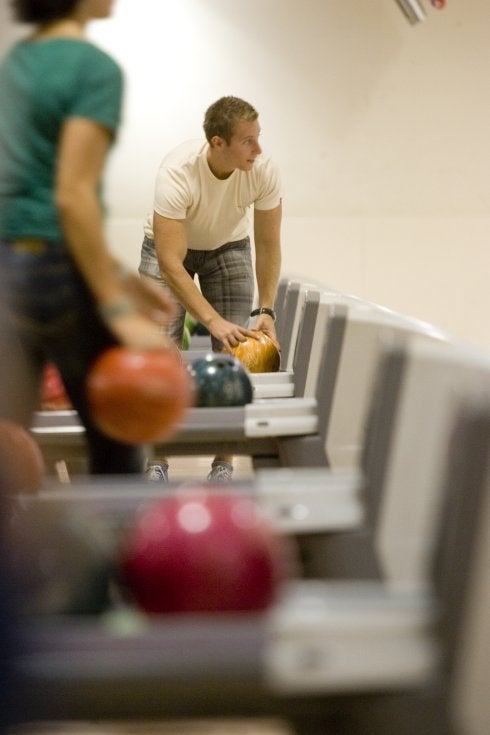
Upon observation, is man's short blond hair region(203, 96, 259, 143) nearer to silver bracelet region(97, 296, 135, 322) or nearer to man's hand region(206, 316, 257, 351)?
man's hand region(206, 316, 257, 351)

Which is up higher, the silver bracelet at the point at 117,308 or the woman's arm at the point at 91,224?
the woman's arm at the point at 91,224

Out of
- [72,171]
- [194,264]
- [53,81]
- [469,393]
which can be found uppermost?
[53,81]

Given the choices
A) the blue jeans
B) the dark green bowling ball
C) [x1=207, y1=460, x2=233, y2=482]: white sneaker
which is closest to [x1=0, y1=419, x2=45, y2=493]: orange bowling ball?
the blue jeans

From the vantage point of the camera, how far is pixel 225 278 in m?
4.23

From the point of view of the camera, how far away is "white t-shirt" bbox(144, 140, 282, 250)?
3.85 m

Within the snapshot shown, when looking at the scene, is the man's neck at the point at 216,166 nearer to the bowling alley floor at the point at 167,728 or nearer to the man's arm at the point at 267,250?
the man's arm at the point at 267,250

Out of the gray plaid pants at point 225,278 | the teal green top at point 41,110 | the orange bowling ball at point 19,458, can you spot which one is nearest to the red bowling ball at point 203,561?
the orange bowling ball at point 19,458

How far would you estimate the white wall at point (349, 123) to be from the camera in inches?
257

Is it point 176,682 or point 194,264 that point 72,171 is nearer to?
point 176,682

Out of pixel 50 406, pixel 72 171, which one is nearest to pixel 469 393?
pixel 72 171

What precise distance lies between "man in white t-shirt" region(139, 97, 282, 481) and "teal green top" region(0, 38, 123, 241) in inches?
79.3

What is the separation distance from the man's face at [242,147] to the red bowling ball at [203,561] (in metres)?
2.57

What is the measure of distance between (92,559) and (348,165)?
565cm

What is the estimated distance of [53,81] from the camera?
63.9 inches
